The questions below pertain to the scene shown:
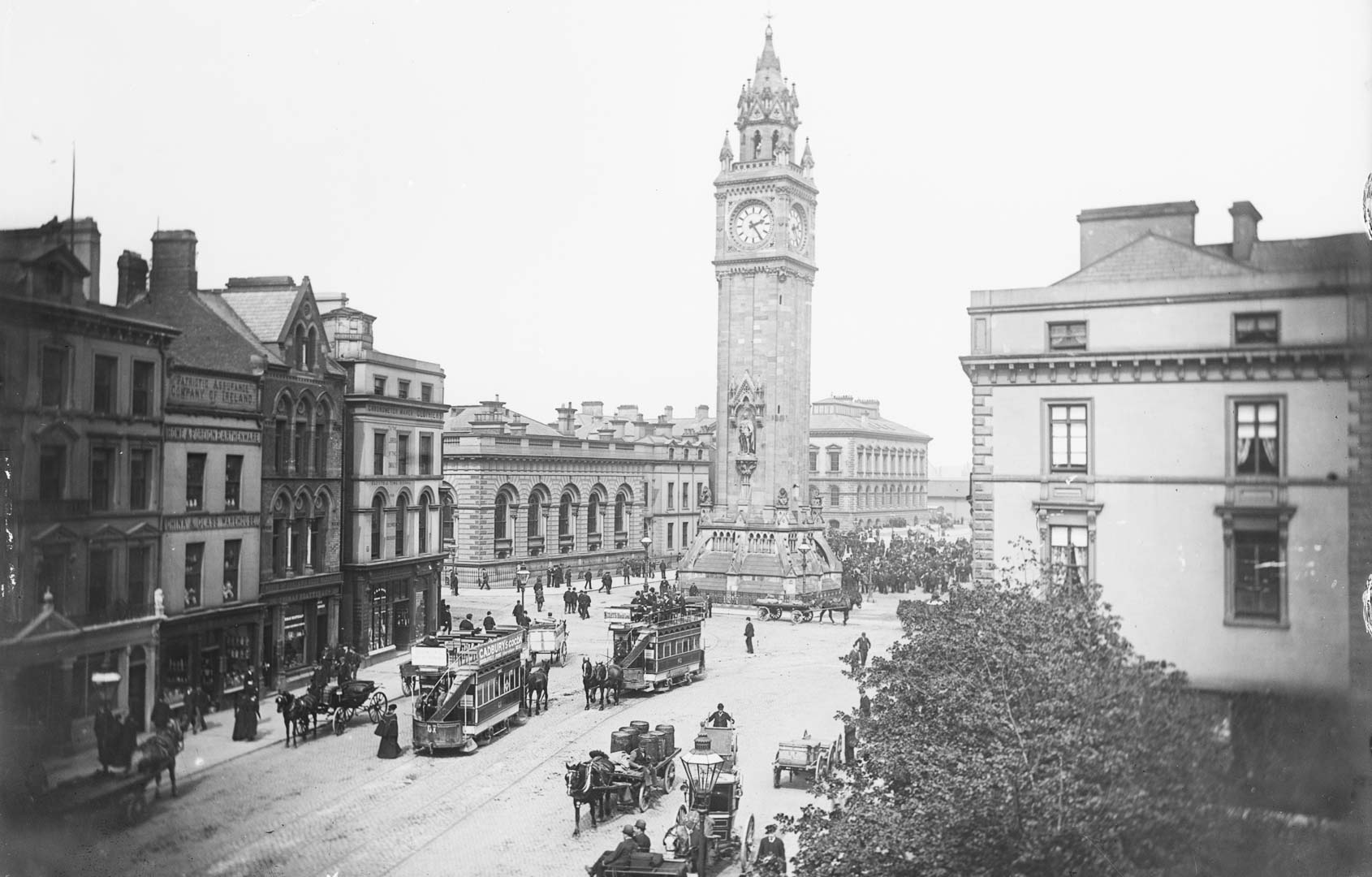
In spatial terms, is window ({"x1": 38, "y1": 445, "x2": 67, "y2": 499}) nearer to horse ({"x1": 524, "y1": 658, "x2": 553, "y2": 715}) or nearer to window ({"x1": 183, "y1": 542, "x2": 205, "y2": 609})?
window ({"x1": 183, "y1": 542, "x2": 205, "y2": 609})

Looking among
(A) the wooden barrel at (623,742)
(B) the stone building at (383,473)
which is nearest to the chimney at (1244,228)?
(B) the stone building at (383,473)

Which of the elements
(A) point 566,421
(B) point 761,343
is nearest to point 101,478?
(B) point 761,343

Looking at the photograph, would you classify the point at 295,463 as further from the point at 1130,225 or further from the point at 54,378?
the point at 1130,225

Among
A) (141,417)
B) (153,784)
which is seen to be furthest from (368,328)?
(153,784)

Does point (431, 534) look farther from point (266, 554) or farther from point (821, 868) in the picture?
point (821, 868)

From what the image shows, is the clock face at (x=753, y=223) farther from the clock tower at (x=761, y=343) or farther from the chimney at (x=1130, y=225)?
the chimney at (x=1130, y=225)

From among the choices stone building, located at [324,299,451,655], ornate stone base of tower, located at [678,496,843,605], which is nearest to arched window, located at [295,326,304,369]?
stone building, located at [324,299,451,655]
